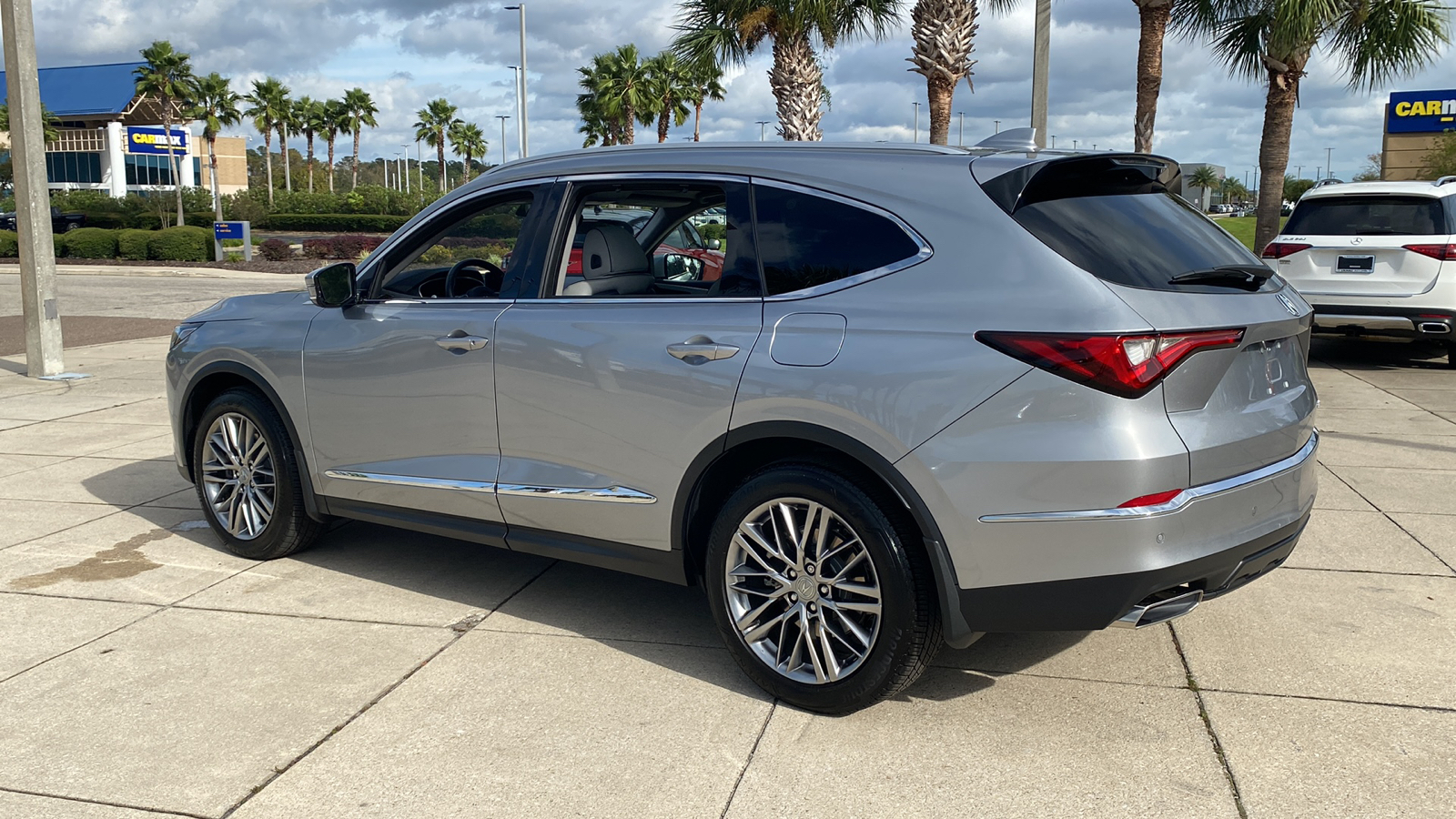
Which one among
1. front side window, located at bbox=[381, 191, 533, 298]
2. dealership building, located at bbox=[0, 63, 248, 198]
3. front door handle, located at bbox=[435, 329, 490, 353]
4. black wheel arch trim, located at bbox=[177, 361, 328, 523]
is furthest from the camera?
dealership building, located at bbox=[0, 63, 248, 198]

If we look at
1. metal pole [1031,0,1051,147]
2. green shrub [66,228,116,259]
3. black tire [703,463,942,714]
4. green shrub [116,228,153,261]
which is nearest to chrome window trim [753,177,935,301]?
black tire [703,463,942,714]

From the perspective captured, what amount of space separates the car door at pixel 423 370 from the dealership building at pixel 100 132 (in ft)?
246

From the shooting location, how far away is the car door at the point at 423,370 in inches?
178

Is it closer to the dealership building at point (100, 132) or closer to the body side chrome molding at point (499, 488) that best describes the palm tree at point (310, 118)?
the dealership building at point (100, 132)

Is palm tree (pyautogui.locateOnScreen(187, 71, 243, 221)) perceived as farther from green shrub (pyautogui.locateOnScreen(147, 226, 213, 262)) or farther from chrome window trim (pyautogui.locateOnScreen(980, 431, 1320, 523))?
chrome window trim (pyautogui.locateOnScreen(980, 431, 1320, 523))

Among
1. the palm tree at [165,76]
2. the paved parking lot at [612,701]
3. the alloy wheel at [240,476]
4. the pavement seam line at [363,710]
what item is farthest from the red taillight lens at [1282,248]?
the palm tree at [165,76]

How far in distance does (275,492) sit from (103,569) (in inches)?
34.8

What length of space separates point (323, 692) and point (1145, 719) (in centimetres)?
270

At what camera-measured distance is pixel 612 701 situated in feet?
12.9

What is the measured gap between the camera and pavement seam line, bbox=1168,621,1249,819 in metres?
3.23

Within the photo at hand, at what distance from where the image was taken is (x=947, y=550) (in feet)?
11.2

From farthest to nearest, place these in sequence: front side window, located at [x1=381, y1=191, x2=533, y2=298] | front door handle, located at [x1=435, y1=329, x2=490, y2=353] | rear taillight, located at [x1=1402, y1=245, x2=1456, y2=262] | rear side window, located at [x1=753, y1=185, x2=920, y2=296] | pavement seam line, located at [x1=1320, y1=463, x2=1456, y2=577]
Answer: rear taillight, located at [x1=1402, y1=245, x2=1456, y2=262] < pavement seam line, located at [x1=1320, y1=463, x2=1456, y2=577] < front side window, located at [x1=381, y1=191, x2=533, y2=298] < front door handle, located at [x1=435, y1=329, x2=490, y2=353] < rear side window, located at [x1=753, y1=185, x2=920, y2=296]

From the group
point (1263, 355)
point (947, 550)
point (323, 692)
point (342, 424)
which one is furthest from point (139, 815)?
point (1263, 355)

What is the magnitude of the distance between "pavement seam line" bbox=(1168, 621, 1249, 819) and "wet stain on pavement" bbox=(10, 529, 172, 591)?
14.5 ft
